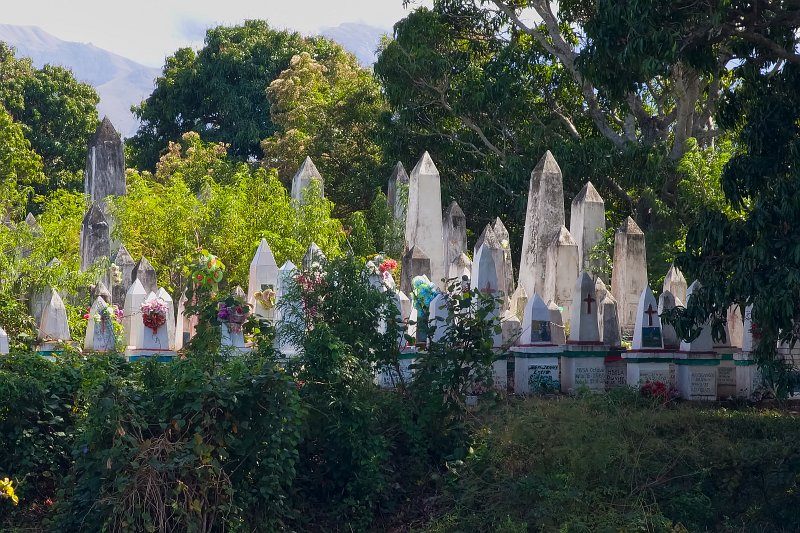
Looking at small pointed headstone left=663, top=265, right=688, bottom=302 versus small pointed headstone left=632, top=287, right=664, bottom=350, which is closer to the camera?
small pointed headstone left=632, top=287, right=664, bottom=350

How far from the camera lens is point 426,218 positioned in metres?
21.0

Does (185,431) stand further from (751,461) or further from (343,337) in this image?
(751,461)

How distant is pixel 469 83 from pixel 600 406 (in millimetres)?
14120

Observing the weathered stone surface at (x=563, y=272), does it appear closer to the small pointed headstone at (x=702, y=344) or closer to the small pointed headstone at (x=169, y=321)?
the small pointed headstone at (x=702, y=344)

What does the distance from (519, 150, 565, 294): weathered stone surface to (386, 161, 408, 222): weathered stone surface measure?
Answer: 349cm

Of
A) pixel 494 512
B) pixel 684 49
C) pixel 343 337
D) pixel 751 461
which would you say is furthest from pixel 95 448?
pixel 684 49

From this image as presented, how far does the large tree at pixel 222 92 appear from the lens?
39.2m

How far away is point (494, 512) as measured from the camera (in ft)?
36.6

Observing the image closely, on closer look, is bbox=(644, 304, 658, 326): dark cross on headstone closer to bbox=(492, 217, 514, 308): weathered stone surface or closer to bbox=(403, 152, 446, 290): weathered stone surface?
bbox=(492, 217, 514, 308): weathered stone surface

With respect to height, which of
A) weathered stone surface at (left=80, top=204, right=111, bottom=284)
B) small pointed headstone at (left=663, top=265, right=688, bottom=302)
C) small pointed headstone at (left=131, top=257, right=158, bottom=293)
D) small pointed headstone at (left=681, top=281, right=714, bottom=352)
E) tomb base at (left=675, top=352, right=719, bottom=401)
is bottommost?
tomb base at (left=675, top=352, right=719, bottom=401)

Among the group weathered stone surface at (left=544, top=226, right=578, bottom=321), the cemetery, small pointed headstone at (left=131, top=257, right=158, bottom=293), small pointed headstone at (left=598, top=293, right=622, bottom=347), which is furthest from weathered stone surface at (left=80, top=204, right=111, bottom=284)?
small pointed headstone at (left=598, top=293, right=622, bottom=347)

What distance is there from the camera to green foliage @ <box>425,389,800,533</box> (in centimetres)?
1092

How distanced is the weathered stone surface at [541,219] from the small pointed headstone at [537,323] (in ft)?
19.2

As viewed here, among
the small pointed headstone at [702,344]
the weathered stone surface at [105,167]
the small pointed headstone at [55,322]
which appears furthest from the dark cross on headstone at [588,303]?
the weathered stone surface at [105,167]
